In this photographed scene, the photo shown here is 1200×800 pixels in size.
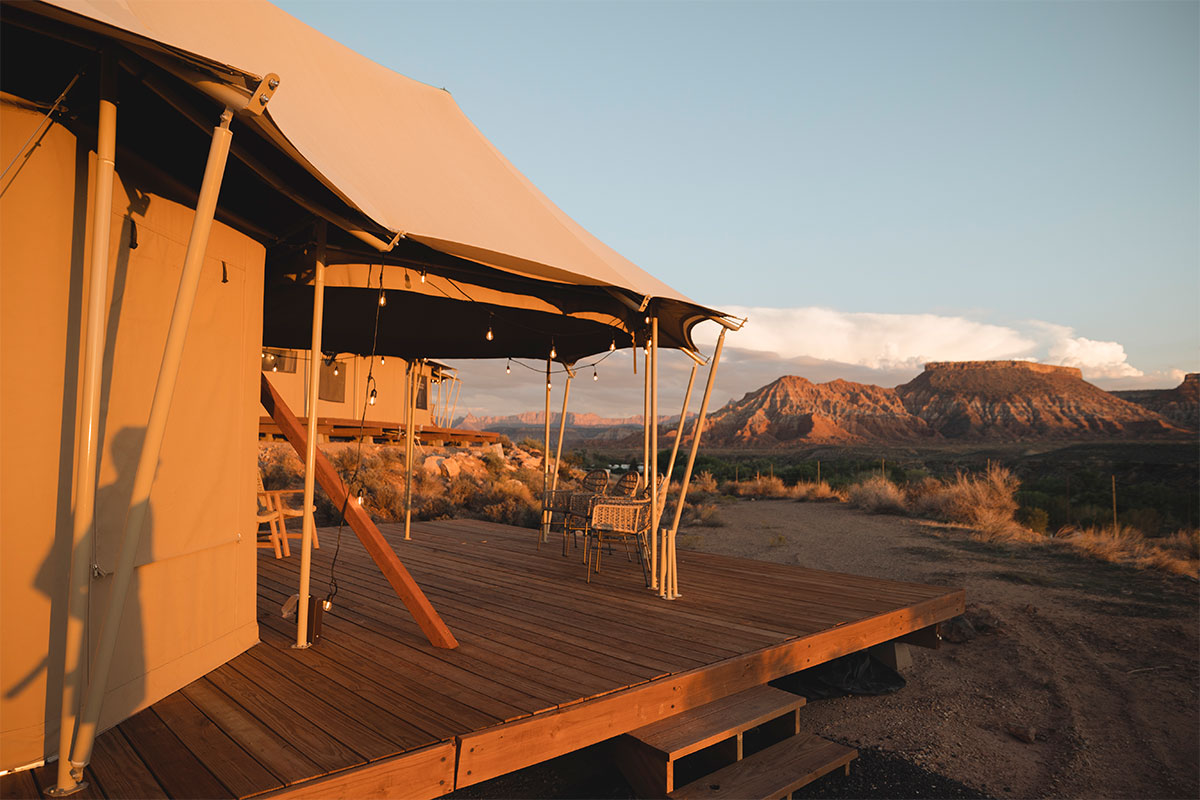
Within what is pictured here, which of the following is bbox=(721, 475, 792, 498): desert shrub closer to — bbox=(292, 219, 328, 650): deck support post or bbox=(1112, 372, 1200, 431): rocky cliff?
bbox=(292, 219, 328, 650): deck support post

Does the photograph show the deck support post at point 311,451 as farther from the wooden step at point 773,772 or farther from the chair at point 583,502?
the chair at point 583,502

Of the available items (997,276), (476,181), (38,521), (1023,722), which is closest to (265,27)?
(476,181)

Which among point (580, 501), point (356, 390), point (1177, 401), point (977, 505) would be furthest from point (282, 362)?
point (1177, 401)

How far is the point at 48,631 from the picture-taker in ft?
6.91

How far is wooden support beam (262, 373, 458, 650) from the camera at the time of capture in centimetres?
326

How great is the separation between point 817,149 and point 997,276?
1227 centimetres

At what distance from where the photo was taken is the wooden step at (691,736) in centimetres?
260

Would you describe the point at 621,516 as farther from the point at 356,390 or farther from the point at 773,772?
the point at 356,390

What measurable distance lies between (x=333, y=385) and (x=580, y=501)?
12.1 metres

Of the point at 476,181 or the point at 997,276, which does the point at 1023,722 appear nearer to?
the point at 476,181

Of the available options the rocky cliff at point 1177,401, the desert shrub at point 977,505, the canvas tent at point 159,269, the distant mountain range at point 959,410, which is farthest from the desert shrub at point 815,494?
the rocky cliff at point 1177,401

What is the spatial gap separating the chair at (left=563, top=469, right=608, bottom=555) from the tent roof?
6.62 ft

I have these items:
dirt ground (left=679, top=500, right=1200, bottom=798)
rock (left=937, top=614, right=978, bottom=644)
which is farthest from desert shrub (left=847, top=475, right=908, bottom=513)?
rock (left=937, top=614, right=978, bottom=644)

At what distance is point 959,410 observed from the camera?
170ft
